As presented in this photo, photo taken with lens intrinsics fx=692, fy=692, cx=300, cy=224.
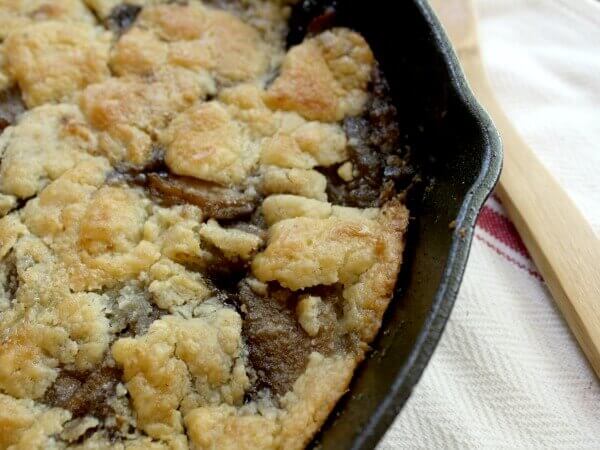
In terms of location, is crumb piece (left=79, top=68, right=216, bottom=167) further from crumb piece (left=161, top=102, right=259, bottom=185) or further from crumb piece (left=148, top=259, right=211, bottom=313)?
crumb piece (left=148, top=259, right=211, bottom=313)

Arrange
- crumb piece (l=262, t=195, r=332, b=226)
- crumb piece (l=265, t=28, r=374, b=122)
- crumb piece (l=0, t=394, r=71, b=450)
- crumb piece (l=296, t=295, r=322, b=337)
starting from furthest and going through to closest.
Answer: crumb piece (l=265, t=28, r=374, b=122)
crumb piece (l=262, t=195, r=332, b=226)
crumb piece (l=296, t=295, r=322, b=337)
crumb piece (l=0, t=394, r=71, b=450)

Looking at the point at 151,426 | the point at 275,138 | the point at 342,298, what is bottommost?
the point at 151,426

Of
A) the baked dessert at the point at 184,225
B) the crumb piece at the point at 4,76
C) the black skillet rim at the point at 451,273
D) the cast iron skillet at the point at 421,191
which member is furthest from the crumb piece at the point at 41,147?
the black skillet rim at the point at 451,273

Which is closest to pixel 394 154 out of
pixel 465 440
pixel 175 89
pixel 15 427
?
pixel 175 89

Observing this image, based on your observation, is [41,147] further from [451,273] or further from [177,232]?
[451,273]

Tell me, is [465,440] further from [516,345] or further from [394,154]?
[394,154]

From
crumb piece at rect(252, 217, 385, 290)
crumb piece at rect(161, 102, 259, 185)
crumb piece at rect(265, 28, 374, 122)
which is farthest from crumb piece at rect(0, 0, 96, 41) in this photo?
crumb piece at rect(252, 217, 385, 290)

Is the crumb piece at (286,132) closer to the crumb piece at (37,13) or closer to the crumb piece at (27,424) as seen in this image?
the crumb piece at (37,13)
